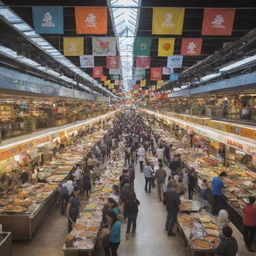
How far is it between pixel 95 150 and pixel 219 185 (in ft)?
28.7

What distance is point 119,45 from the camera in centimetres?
1572

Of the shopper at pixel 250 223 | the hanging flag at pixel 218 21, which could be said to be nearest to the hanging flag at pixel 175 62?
the hanging flag at pixel 218 21

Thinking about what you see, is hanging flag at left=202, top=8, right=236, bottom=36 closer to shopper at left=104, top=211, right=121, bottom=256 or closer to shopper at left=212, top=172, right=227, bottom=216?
shopper at left=212, top=172, right=227, bottom=216

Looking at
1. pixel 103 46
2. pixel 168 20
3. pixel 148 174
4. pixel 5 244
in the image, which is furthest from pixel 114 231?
pixel 103 46

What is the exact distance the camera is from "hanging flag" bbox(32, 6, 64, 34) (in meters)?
7.55

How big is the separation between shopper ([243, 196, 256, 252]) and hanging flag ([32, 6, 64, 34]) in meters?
7.33

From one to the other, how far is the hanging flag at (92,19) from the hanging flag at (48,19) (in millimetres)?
637

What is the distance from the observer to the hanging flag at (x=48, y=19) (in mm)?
7555

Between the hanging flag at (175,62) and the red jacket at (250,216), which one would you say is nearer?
the red jacket at (250,216)

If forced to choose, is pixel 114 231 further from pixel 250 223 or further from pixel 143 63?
pixel 143 63

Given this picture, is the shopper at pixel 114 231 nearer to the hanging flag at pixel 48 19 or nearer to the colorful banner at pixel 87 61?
the hanging flag at pixel 48 19

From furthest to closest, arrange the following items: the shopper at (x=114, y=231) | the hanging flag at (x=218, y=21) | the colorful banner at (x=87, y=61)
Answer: the colorful banner at (x=87, y=61) < the hanging flag at (x=218, y=21) < the shopper at (x=114, y=231)

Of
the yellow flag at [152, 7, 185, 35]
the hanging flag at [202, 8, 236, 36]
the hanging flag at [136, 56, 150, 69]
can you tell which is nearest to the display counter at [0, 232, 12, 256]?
the yellow flag at [152, 7, 185, 35]

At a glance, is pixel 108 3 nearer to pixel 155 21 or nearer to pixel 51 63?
pixel 155 21
